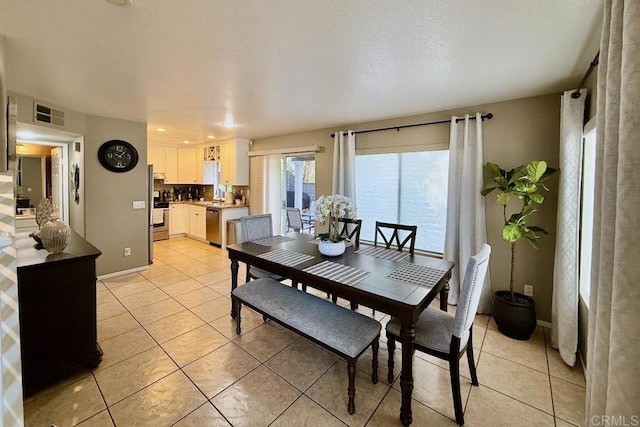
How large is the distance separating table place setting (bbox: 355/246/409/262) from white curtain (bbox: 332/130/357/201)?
139cm

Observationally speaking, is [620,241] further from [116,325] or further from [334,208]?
[116,325]

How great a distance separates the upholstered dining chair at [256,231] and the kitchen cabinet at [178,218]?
13.9ft

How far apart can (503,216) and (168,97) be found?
3967mm

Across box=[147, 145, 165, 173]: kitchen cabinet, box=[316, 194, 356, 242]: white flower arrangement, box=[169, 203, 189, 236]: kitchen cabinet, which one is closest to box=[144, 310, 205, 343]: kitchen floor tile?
box=[316, 194, 356, 242]: white flower arrangement

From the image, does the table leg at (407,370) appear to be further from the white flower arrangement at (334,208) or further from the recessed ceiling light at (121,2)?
the recessed ceiling light at (121,2)

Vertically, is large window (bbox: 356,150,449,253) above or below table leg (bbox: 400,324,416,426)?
above

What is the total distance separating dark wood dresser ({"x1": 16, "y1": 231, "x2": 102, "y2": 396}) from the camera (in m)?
1.78

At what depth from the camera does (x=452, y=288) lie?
10.7 ft

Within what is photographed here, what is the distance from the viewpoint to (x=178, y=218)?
6.68 metres

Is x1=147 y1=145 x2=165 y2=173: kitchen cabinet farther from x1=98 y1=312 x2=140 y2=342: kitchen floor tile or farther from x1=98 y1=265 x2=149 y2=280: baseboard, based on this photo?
x1=98 y1=312 x2=140 y2=342: kitchen floor tile

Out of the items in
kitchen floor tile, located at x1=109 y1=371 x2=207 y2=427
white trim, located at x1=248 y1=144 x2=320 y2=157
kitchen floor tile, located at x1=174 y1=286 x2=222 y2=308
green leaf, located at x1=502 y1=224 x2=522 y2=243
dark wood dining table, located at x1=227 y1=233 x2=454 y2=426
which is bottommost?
kitchen floor tile, located at x1=109 y1=371 x2=207 y2=427

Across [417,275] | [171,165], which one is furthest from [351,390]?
[171,165]

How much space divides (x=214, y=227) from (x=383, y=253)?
4322 millimetres

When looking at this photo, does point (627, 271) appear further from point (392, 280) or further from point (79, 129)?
point (79, 129)
